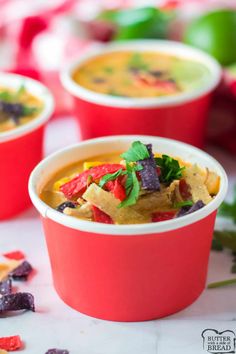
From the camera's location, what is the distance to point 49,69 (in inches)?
111

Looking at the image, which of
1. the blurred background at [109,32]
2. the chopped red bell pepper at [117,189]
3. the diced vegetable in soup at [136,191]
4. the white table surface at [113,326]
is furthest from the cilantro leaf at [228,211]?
the chopped red bell pepper at [117,189]

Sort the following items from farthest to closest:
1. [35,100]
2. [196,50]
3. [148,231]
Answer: [196,50], [35,100], [148,231]

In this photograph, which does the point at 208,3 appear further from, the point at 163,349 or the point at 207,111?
the point at 163,349

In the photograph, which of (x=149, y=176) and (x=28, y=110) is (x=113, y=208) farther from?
(x=28, y=110)

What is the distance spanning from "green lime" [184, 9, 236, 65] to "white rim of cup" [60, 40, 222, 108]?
1.3 inches

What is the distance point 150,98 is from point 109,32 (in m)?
0.61

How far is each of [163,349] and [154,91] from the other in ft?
3.27

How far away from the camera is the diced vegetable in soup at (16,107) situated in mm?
2262

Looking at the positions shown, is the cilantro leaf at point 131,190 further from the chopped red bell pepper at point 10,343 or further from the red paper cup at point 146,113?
the red paper cup at point 146,113

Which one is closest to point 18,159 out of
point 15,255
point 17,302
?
point 15,255

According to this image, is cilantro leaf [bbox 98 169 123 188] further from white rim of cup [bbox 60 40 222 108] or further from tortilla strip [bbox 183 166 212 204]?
white rim of cup [bbox 60 40 222 108]

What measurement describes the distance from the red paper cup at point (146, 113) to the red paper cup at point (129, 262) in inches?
21.1

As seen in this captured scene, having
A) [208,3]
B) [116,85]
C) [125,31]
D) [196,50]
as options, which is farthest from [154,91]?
[208,3]

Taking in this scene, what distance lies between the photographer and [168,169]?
181 cm
